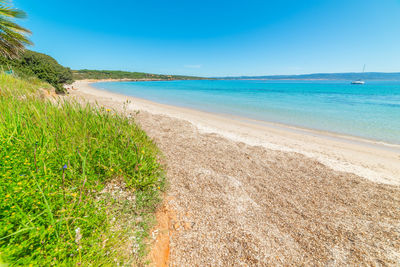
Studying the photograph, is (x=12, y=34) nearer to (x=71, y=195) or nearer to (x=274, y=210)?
(x=71, y=195)

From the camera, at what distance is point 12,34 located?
5.32m

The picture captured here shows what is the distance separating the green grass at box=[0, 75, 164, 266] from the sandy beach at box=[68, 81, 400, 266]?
49 cm

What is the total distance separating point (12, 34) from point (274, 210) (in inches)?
376

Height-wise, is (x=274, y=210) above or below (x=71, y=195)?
below

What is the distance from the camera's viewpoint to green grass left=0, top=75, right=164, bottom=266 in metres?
1.15

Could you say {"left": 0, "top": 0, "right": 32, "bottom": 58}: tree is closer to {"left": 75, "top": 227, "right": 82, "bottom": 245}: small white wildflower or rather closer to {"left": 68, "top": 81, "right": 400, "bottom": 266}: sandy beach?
{"left": 68, "top": 81, "right": 400, "bottom": 266}: sandy beach

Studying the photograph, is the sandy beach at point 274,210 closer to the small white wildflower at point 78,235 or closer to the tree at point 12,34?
the small white wildflower at point 78,235

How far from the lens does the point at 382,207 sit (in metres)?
3.21

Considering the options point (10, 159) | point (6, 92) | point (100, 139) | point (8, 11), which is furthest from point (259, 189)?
point (8, 11)

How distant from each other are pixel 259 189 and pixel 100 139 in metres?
3.36

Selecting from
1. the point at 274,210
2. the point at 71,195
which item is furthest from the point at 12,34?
the point at 274,210

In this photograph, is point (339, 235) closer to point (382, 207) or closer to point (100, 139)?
point (382, 207)

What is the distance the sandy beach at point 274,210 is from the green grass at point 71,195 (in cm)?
49

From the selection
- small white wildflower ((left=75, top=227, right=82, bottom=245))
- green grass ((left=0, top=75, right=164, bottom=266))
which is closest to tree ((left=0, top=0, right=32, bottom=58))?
green grass ((left=0, top=75, right=164, bottom=266))
